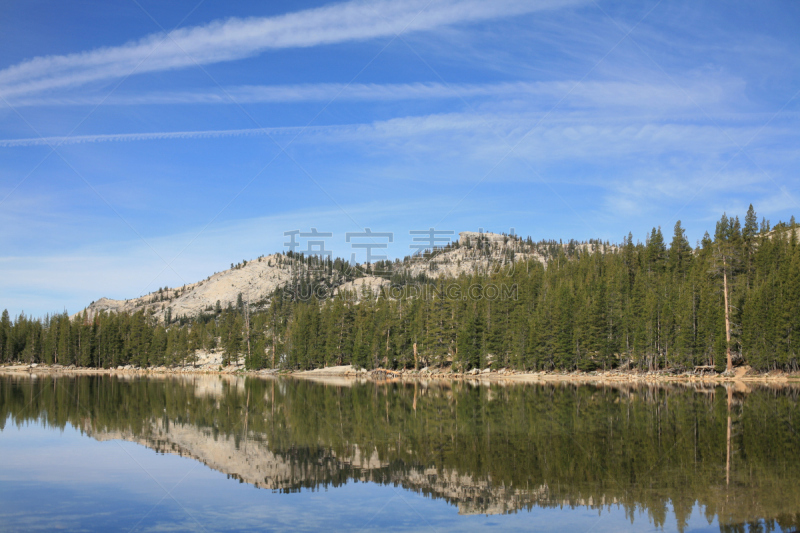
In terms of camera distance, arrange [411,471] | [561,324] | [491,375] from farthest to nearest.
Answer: [491,375], [561,324], [411,471]

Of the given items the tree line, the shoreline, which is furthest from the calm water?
the tree line

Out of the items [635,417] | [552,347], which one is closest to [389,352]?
[552,347]

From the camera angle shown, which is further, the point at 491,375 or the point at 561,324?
the point at 491,375

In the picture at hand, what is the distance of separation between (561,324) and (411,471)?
77675 mm

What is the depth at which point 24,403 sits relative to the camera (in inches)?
1820

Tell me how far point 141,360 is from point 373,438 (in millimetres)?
137013

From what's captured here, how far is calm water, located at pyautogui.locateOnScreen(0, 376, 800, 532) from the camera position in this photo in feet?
48.4

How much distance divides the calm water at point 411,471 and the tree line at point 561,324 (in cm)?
4450

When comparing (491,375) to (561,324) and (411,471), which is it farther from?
(411,471)

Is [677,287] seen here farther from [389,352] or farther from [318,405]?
[318,405]

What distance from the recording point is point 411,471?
790 inches

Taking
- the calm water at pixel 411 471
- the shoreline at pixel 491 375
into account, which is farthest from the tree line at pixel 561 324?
the calm water at pixel 411 471

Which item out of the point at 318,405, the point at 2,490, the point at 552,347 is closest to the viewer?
the point at 2,490

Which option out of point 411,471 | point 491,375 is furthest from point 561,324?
point 411,471
